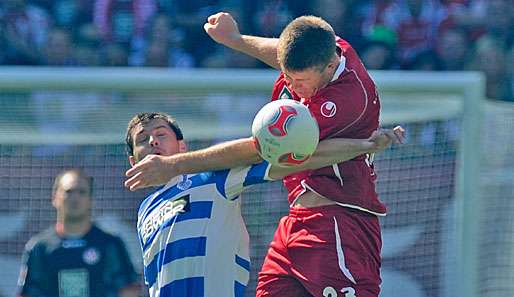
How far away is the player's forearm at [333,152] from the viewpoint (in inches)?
140

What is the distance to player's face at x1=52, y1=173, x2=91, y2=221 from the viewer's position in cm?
495

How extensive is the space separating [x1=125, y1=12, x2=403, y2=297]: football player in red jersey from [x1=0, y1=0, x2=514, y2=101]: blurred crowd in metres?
3.94

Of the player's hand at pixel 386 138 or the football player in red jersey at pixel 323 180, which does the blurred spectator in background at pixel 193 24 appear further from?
the player's hand at pixel 386 138

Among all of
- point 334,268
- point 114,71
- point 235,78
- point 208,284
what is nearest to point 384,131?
point 334,268

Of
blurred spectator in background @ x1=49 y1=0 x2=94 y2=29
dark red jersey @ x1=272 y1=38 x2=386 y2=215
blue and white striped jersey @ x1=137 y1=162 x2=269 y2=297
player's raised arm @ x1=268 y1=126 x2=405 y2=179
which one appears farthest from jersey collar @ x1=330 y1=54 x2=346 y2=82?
blurred spectator in background @ x1=49 y1=0 x2=94 y2=29

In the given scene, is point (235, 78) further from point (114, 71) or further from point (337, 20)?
point (337, 20)

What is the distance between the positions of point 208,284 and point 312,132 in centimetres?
63

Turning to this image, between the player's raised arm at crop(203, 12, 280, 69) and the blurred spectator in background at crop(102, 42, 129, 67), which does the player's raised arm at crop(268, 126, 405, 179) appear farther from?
the blurred spectator in background at crop(102, 42, 129, 67)

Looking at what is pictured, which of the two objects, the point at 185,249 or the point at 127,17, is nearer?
the point at 185,249

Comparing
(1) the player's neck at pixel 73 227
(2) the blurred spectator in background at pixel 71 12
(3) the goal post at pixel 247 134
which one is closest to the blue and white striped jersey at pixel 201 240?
(3) the goal post at pixel 247 134

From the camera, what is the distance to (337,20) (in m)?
8.07

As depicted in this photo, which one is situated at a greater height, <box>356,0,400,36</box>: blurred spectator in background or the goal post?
<box>356,0,400,36</box>: blurred spectator in background

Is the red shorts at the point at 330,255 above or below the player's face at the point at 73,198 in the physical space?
below

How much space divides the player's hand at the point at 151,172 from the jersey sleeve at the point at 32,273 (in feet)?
5.52
